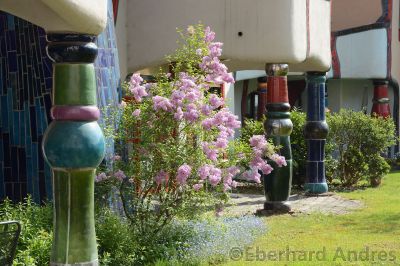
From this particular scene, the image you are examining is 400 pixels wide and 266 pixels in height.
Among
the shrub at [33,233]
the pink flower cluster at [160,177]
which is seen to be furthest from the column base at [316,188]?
the shrub at [33,233]

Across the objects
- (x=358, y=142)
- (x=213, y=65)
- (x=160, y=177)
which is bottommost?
(x=358, y=142)

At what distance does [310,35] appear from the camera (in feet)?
33.0

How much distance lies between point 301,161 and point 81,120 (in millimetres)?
9623

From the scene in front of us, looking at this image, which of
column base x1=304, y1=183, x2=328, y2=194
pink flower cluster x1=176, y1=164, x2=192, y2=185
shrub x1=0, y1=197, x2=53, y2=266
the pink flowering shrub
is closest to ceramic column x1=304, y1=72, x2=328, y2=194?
column base x1=304, y1=183, x2=328, y2=194

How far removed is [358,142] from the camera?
1428 centimetres

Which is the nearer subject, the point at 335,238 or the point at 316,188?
the point at 335,238

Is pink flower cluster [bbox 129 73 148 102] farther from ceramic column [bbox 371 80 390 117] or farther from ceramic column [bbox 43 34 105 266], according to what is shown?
ceramic column [bbox 371 80 390 117]

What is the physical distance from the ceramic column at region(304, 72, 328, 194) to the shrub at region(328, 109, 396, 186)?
169 centimetres

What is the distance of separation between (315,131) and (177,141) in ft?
20.7

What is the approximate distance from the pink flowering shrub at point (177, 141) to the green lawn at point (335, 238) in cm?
92

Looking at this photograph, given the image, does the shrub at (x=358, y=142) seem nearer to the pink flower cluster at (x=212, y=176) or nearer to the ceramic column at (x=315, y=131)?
the ceramic column at (x=315, y=131)

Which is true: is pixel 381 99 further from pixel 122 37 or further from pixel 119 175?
pixel 119 175

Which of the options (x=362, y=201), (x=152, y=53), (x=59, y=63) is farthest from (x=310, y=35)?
(x=59, y=63)

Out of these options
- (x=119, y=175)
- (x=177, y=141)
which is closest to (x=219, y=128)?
(x=177, y=141)
